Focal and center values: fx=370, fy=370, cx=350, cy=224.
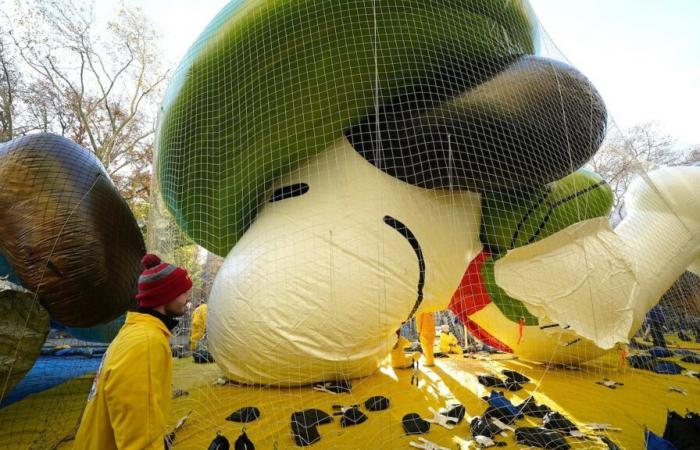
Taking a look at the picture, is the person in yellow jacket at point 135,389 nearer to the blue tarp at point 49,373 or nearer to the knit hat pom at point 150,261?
the knit hat pom at point 150,261

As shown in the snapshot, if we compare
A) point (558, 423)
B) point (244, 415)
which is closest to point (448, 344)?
point (558, 423)

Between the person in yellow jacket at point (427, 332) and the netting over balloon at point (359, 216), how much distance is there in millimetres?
714

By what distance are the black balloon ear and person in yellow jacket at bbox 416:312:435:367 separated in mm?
1552

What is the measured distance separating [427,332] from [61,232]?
2.98m

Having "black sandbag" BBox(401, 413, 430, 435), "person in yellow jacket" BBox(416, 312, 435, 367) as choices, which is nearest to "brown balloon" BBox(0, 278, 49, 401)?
"black sandbag" BBox(401, 413, 430, 435)

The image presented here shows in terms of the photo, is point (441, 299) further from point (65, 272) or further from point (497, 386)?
point (65, 272)

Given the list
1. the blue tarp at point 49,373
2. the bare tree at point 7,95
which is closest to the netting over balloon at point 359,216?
the blue tarp at point 49,373

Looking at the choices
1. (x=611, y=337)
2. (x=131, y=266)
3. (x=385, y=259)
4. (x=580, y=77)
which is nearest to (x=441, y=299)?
(x=385, y=259)

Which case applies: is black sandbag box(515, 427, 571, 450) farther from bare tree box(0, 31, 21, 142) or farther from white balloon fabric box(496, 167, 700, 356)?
bare tree box(0, 31, 21, 142)

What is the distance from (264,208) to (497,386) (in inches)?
87.2

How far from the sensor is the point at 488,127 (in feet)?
7.25

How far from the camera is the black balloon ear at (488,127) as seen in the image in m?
2.21

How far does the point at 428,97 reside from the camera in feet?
8.00

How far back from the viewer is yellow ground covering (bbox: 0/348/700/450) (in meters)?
1.86
